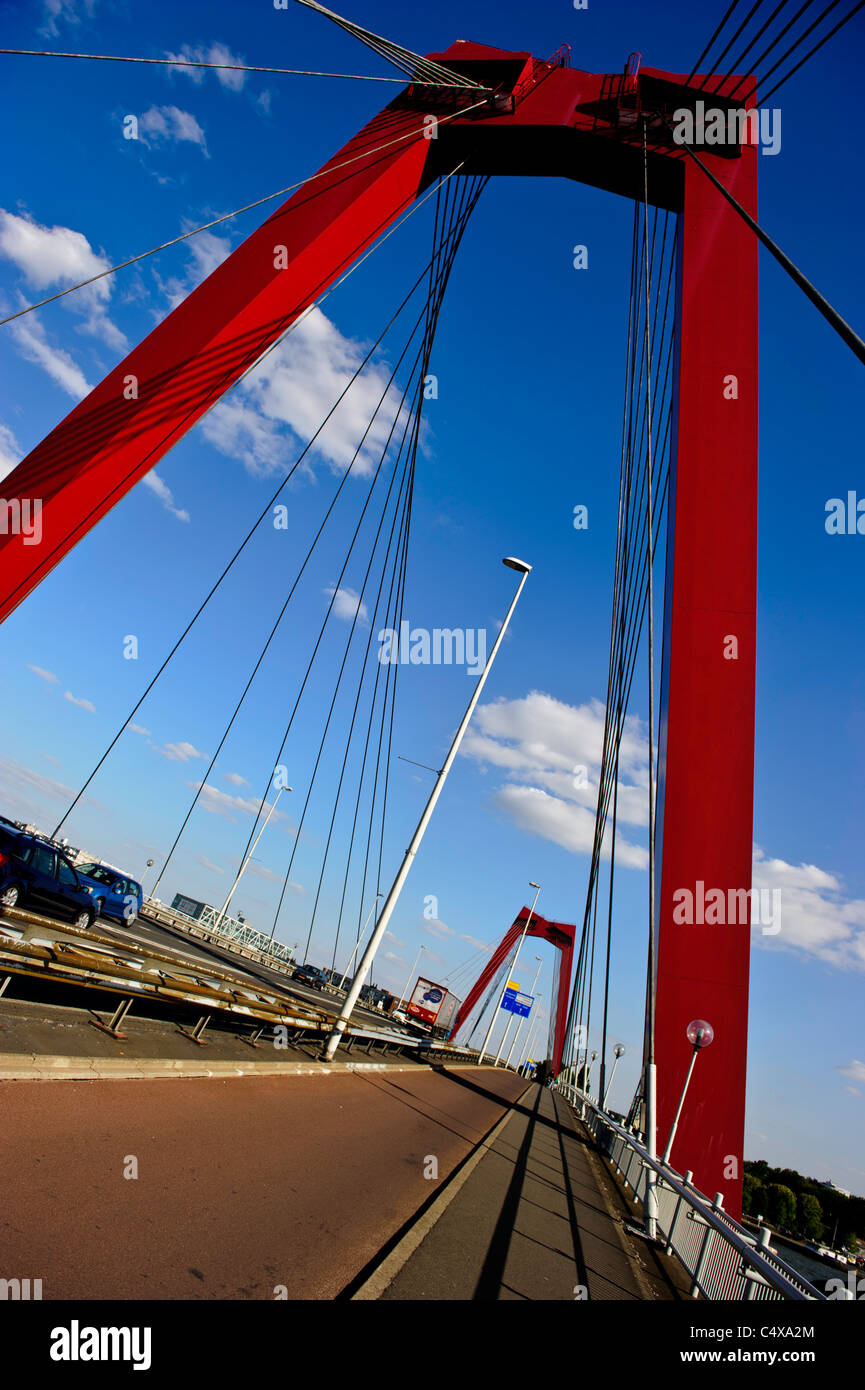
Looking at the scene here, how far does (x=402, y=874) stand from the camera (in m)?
12.6

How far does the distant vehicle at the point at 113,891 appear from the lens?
15.4 meters

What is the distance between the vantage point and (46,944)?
17.9ft

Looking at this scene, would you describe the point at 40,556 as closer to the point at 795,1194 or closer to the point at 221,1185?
the point at 221,1185

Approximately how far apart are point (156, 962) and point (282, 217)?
8688mm

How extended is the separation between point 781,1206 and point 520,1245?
294 feet

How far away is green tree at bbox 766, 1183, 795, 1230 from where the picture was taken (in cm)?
7212

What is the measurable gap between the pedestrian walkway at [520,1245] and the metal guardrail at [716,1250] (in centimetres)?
47

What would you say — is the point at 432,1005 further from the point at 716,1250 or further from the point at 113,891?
the point at 716,1250

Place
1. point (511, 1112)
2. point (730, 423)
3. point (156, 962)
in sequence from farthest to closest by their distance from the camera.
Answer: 1. point (511, 1112)
2. point (730, 423)
3. point (156, 962)

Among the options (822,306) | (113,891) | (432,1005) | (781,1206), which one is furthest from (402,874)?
(781,1206)

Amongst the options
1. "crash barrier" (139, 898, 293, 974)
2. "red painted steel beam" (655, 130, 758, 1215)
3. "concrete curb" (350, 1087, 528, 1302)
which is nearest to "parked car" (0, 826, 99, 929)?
"concrete curb" (350, 1087, 528, 1302)

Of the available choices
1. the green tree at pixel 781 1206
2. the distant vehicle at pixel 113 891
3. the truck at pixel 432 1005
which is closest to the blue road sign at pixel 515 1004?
the truck at pixel 432 1005

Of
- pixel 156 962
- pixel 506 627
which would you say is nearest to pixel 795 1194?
pixel 506 627
